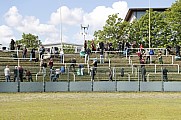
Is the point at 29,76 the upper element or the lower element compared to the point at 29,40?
lower

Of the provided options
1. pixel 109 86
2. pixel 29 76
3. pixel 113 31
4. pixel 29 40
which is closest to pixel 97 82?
pixel 109 86

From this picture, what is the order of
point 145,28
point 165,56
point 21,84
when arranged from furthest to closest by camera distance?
point 145,28 < point 165,56 < point 21,84

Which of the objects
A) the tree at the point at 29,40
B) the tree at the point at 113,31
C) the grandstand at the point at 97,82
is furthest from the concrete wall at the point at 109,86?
the tree at the point at 29,40

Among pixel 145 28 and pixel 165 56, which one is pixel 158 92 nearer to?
pixel 165 56

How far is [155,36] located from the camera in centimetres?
7588

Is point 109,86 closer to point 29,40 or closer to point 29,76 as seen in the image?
point 29,76

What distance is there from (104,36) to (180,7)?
1583cm

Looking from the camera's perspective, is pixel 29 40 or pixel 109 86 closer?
pixel 109 86

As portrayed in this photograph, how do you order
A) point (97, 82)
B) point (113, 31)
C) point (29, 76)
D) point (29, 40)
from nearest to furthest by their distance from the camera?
point (29, 76) < point (97, 82) < point (113, 31) < point (29, 40)

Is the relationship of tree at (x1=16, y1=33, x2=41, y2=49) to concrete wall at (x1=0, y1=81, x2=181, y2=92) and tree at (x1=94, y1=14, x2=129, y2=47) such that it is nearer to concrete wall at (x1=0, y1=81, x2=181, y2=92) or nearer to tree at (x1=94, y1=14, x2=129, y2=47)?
tree at (x1=94, y1=14, x2=129, y2=47)

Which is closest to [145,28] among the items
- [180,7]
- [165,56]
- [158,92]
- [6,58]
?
[180,7]

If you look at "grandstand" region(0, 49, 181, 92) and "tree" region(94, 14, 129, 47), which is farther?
"tree" region(94, 14, 129, 47)

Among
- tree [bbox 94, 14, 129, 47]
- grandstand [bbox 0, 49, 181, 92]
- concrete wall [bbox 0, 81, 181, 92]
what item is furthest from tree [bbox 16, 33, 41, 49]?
concrete wall [bbox 0, 81, 181, 92]

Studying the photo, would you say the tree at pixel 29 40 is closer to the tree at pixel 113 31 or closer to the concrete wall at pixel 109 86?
the tree at pixel 113 31
